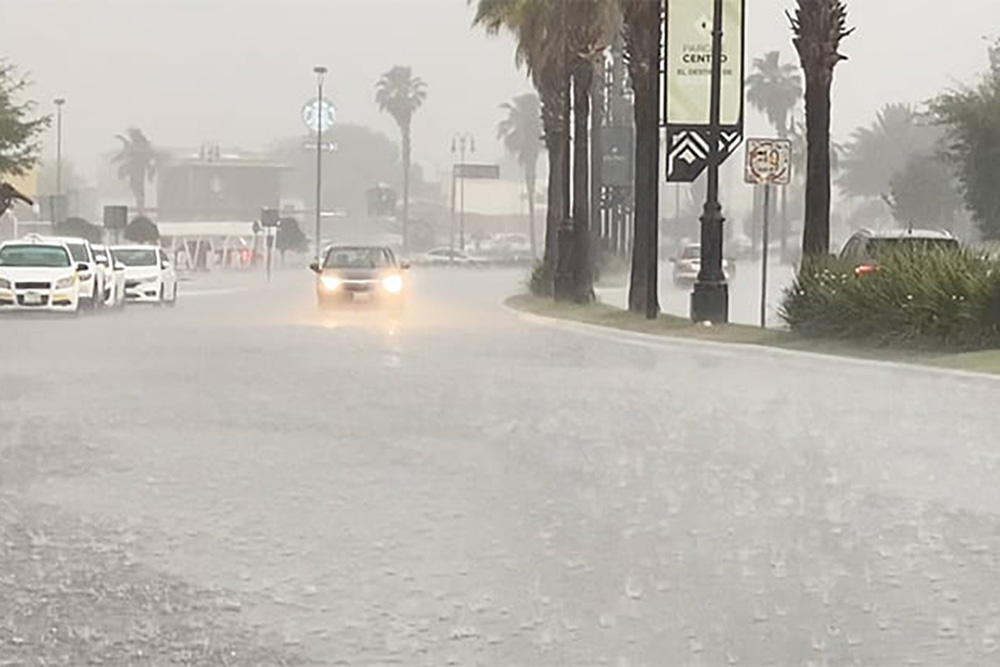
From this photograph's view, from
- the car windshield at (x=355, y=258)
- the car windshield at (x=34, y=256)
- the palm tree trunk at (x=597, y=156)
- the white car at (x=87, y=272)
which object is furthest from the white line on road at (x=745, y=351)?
the palm tree trunk at (x=597, y=156)

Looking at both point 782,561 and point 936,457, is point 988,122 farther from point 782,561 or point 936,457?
→ point 782,561

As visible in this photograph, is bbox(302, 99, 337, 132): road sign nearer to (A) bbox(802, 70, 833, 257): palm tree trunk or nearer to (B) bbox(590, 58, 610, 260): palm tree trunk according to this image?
(B) bbox(590, 58, 610, 260): palm tree trunk

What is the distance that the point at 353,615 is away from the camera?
818cm

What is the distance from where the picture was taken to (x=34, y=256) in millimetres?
40375

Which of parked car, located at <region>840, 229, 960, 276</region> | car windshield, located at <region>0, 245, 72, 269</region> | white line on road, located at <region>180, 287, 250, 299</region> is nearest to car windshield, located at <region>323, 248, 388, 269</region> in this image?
car windshield, located at <region>0, 245, 72, 269</region>

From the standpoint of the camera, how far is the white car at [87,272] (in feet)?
133

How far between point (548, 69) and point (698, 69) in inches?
572

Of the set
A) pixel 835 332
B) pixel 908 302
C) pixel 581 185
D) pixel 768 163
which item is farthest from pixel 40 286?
pixel 908 302

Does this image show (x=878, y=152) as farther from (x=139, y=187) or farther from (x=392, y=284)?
(x=392, y=284)

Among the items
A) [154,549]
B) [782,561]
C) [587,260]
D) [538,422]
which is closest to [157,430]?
[538,422]

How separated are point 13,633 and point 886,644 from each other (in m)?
3.62

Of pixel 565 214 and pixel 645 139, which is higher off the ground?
pixel 645 139

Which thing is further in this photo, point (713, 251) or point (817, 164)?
point (713, 251)

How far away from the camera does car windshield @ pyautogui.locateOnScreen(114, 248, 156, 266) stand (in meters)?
49.2
